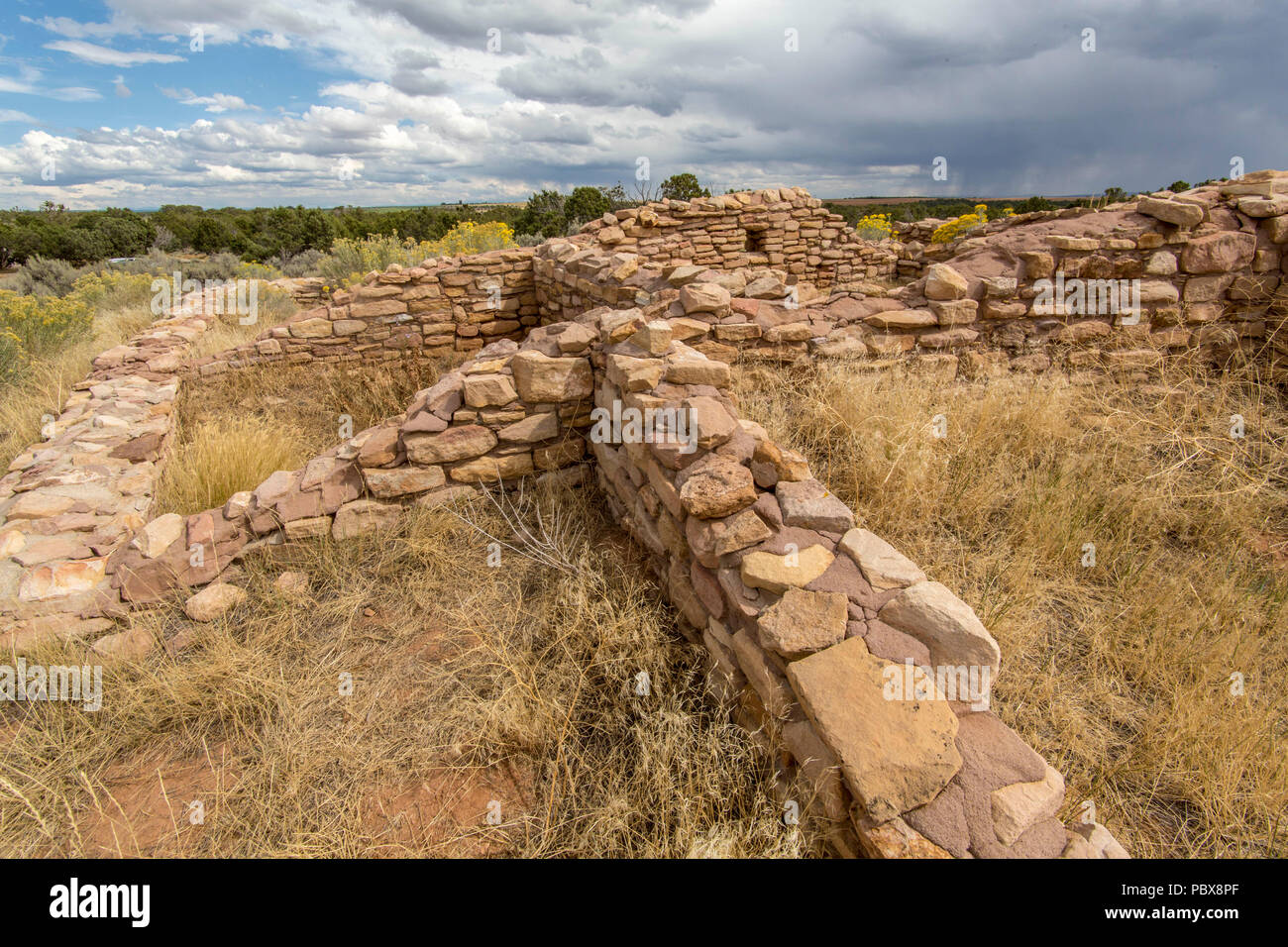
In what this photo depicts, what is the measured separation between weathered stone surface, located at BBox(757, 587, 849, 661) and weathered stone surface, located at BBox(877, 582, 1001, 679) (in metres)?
0.16

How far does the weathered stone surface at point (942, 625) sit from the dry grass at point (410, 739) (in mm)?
640

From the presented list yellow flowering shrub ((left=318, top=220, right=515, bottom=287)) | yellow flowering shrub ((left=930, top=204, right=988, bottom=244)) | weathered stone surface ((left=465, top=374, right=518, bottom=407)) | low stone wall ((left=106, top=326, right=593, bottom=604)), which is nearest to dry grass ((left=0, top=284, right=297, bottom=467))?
yellow flowering shrub ((left=318, top=220, right=515, bottom=287))

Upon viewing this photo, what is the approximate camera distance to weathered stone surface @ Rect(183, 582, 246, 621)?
2.99m

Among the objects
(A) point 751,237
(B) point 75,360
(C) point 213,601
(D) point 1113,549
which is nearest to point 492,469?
(C) point 213,601

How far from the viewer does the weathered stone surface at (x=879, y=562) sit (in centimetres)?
203

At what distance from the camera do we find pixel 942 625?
1836 mm

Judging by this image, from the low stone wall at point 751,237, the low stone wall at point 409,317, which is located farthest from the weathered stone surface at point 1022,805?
the low stone wall at point 751,237

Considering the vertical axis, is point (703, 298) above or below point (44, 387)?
above

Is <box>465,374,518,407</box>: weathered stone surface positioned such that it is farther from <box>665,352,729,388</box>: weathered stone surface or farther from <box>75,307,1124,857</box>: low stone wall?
<box>665,352,729,388</box>: weathered stone surface

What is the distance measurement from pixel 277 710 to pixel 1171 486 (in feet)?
14.7

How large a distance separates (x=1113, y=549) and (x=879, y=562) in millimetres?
1619

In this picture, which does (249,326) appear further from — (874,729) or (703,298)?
(874,729)

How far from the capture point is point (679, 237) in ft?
28.8
